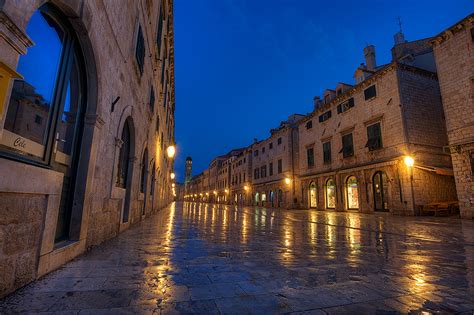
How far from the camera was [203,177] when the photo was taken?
257 feet

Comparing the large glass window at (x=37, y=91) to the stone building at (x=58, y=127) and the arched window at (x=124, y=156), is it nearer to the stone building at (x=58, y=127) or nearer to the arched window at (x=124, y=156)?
the stone building at (x=58, y=127)

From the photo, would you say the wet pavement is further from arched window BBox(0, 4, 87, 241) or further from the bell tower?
the bell tower

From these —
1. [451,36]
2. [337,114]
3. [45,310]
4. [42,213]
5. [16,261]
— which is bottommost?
[45,310]

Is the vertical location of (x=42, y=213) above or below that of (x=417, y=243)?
above

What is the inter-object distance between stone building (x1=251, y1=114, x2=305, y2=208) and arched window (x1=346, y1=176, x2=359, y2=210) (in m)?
7.61

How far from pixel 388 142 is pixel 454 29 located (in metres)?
7.33

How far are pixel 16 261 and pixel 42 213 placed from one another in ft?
2.03

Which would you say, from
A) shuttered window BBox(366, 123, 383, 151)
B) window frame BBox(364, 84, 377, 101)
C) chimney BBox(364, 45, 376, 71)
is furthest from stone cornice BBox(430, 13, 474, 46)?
chimney BBox(364, 45, 376, 71)

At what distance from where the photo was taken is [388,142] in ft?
58.1

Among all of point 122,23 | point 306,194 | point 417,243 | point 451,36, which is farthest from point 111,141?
point 306,194

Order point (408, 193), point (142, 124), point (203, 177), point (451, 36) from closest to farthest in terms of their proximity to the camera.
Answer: point (142, 124)
point (451, 36)
point (408, 193)
point (203, 177)

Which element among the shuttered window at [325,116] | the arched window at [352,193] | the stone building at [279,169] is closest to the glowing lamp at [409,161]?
the arched window at [352,193]

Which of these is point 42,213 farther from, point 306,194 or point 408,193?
point 306,194

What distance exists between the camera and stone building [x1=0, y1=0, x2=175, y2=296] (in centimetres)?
253
